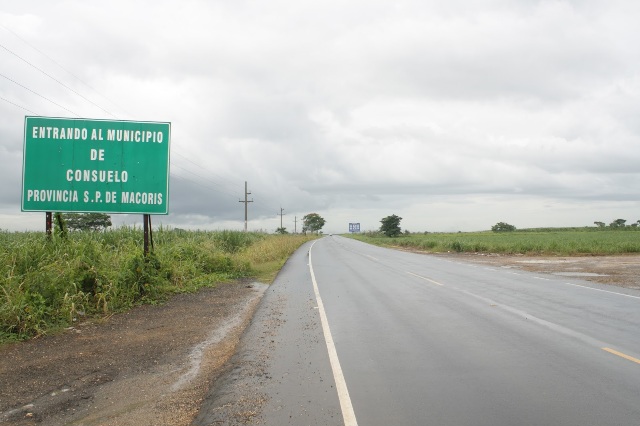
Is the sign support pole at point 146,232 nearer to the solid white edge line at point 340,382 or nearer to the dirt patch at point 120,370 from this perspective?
the dirt patch at point 120,370

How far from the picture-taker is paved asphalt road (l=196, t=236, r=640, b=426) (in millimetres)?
4758

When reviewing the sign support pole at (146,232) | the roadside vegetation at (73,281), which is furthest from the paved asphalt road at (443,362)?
the sign support pole at (146,232)

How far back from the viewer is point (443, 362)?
6.52 metres

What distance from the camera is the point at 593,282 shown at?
670 inches

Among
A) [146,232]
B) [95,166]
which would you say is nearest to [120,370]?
[146,232]

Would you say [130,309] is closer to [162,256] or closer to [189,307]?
[189,307]

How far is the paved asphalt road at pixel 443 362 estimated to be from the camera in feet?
15.6

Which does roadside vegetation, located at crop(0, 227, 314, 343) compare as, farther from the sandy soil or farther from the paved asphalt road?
the paved asphalt road

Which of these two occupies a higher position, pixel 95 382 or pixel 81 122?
pixel 81 122

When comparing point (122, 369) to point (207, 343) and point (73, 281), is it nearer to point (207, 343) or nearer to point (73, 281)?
point (207, 343)

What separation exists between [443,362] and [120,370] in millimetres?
4432

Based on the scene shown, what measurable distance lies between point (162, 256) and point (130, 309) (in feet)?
12.1

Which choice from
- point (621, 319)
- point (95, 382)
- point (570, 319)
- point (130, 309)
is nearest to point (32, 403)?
point (95, 382)

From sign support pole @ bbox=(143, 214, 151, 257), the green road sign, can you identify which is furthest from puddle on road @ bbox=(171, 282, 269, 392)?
the green road sign
